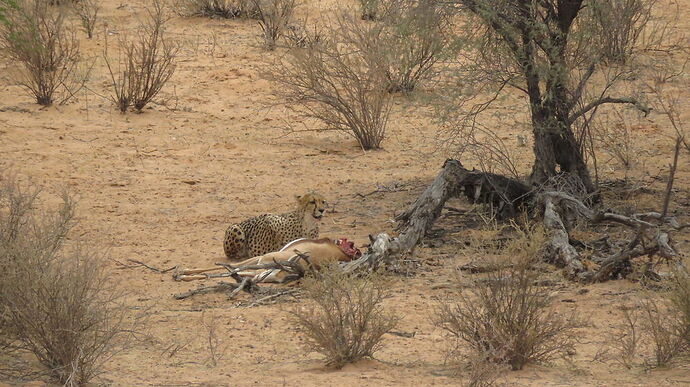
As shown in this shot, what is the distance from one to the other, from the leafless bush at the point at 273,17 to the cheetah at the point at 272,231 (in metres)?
6.80

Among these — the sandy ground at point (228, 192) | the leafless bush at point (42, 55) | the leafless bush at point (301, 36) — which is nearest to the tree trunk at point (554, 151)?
the sandy ground at point (228, 192)

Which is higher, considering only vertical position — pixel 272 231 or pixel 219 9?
pixel 219 9

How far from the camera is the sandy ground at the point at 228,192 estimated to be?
257 inches

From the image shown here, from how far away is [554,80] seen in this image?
950 cm

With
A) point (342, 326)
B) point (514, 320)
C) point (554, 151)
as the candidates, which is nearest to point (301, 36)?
point (554, 151)

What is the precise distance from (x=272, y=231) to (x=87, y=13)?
8.48 m

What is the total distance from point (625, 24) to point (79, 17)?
31.5 feet

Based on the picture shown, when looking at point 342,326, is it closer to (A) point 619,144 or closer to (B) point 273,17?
(A) point 619,144

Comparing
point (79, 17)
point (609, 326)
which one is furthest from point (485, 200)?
point (79, 17)

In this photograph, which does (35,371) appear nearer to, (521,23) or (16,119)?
(521,23)

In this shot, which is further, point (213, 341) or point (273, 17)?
point (273, 17)

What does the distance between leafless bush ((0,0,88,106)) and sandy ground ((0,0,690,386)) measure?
0.74ft

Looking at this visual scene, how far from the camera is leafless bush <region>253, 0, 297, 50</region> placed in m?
16.5

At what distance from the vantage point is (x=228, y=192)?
1173cm
